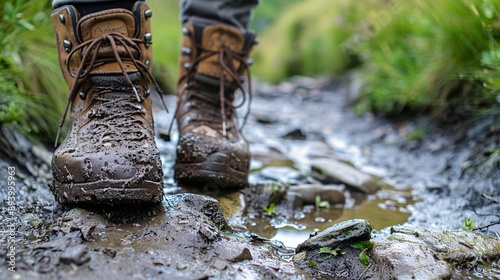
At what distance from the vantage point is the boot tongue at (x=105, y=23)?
1714mm

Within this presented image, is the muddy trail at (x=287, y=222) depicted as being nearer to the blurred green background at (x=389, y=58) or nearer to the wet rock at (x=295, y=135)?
the blurred green background at (x=389, y=58)

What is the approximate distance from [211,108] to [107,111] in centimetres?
67

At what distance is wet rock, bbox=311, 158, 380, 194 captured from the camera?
2.78 m

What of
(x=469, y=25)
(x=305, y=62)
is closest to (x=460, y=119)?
(x=469, y=25)

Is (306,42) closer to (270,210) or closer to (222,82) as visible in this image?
(222,82)

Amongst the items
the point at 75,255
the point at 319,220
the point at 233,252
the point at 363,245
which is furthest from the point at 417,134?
the point at 75,255

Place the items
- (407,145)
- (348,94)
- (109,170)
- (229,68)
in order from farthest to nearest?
(348,94), (407,145), (229,68), (109,170)

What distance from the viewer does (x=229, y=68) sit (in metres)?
2.35

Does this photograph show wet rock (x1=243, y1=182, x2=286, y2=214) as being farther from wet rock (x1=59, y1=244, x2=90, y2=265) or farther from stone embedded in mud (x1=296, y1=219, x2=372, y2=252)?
wet rock (x1=59, y1=244, x2=90, y2=265)

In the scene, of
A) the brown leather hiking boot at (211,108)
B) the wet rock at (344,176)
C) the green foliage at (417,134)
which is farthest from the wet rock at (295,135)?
the brown leather hiking boot at (211,108)

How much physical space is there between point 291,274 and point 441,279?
0.46m

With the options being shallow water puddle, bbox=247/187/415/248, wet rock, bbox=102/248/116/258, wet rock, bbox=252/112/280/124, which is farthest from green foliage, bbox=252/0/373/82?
wet rock, bbox=102/248/116/258

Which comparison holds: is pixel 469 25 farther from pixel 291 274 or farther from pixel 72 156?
pixel 72 156

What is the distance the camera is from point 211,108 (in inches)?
92.1
